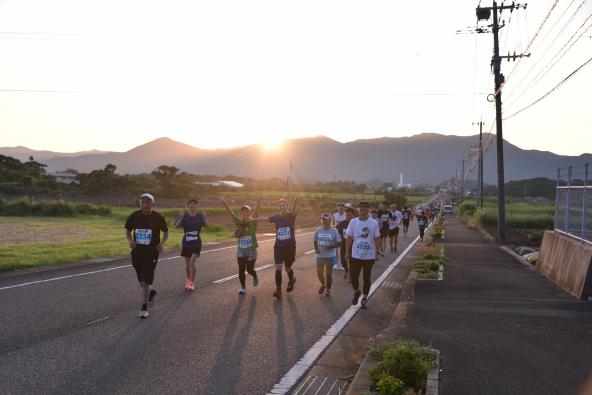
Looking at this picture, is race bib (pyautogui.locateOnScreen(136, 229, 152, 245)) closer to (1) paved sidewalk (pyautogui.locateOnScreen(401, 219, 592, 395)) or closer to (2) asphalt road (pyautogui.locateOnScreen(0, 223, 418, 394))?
(2) asphalt road (pyautogui.locateOnScreen(0, 223, 418, 394))

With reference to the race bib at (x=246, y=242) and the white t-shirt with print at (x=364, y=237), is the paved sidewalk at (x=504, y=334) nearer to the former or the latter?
the white t-shirt with print at (x=364, y=237)

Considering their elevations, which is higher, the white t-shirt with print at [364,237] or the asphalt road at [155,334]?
the white t-shirt with print at [364,237]

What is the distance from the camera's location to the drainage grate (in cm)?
548

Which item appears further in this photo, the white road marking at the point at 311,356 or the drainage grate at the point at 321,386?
the white road marking at the point at 311,356

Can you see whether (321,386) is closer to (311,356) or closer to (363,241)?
(311,356)

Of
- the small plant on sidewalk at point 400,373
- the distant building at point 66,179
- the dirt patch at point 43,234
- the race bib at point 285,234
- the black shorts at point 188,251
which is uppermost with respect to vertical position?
the distant building at point 66,179

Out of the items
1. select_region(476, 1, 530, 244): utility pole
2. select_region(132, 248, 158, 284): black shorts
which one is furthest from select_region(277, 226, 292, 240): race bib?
select_region(476, 1, 530, 244): utility pole

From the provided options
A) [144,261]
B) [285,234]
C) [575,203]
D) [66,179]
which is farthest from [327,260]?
[66,179]

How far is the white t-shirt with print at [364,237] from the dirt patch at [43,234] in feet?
58.0

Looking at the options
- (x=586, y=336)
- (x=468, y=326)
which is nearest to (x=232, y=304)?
(x=468, y=326)

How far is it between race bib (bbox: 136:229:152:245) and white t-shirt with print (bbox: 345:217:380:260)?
3.39 meters

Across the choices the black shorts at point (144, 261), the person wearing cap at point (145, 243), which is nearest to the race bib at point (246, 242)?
the person wearing cap at point (145, 243)

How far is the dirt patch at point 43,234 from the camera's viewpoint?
79.7ft

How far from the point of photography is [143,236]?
8867 mm
